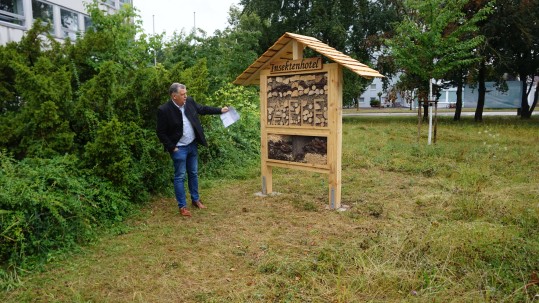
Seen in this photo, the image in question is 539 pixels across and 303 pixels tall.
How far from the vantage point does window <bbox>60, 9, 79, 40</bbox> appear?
58.9ft

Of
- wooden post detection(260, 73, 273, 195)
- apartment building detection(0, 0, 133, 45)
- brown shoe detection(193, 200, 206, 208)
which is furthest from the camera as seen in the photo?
apartment building detection(0, 0, 133, 45)

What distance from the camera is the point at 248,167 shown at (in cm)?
860

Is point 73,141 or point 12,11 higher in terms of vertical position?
point 12,11

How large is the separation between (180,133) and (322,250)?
2456mm

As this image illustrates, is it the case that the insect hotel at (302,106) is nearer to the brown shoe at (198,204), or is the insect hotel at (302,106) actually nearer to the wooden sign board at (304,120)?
the wooden sign board at (304,120)

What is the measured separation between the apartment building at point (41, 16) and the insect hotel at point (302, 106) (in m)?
7.29

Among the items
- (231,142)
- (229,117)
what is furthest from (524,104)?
(229,117)

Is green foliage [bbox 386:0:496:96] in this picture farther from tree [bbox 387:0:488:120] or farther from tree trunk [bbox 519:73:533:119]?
tree trunk [bbox 519:73:533:119]

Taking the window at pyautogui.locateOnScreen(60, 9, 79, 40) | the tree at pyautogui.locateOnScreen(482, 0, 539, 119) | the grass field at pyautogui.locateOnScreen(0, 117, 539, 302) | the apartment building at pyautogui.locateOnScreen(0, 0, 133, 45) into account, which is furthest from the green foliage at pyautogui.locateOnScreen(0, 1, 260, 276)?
the tree at pyautogui.locateOnScreen(482, 0, 539, 119)

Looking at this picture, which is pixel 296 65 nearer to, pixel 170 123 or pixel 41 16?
pixel 170 123

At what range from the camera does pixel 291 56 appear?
245 inches

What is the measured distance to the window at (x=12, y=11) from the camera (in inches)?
539

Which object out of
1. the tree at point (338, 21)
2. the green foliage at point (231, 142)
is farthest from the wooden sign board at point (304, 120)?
the tree at point (338, 21)

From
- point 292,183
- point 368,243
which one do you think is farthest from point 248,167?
point 368,243
